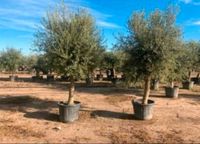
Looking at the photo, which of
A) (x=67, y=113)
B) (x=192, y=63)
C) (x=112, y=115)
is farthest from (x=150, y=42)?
(x=192, y=63)

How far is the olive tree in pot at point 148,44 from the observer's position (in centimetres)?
1213

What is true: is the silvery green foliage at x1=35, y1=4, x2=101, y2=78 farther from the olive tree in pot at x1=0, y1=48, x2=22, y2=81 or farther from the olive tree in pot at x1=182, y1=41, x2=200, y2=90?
the olive tree in pot at x1=0, y1=48, x2=22, y2=81

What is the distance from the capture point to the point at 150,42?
1214cm

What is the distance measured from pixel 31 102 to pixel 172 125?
8353 mm

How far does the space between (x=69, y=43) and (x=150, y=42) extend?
347 centimetres

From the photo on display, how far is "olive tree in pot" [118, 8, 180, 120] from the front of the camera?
12.1m

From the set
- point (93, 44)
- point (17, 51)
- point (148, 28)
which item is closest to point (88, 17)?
point (93, 44)

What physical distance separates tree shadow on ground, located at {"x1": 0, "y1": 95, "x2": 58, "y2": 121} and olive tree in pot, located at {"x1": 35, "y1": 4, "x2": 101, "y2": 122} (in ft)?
4.56

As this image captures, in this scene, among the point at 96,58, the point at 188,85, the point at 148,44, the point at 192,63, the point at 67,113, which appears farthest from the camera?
the point at 188,85

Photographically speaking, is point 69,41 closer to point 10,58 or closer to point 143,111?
point 143,111

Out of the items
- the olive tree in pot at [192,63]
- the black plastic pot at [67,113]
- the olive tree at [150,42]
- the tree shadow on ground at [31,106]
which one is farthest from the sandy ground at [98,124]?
the olive tree in pot at [192,63]

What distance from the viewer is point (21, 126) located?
1102 centimetres

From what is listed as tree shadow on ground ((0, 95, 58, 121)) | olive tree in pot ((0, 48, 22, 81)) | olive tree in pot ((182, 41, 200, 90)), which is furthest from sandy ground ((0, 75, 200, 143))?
olive tree in pot ((0, 48, 22, 81))

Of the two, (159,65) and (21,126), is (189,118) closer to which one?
(159,65)
